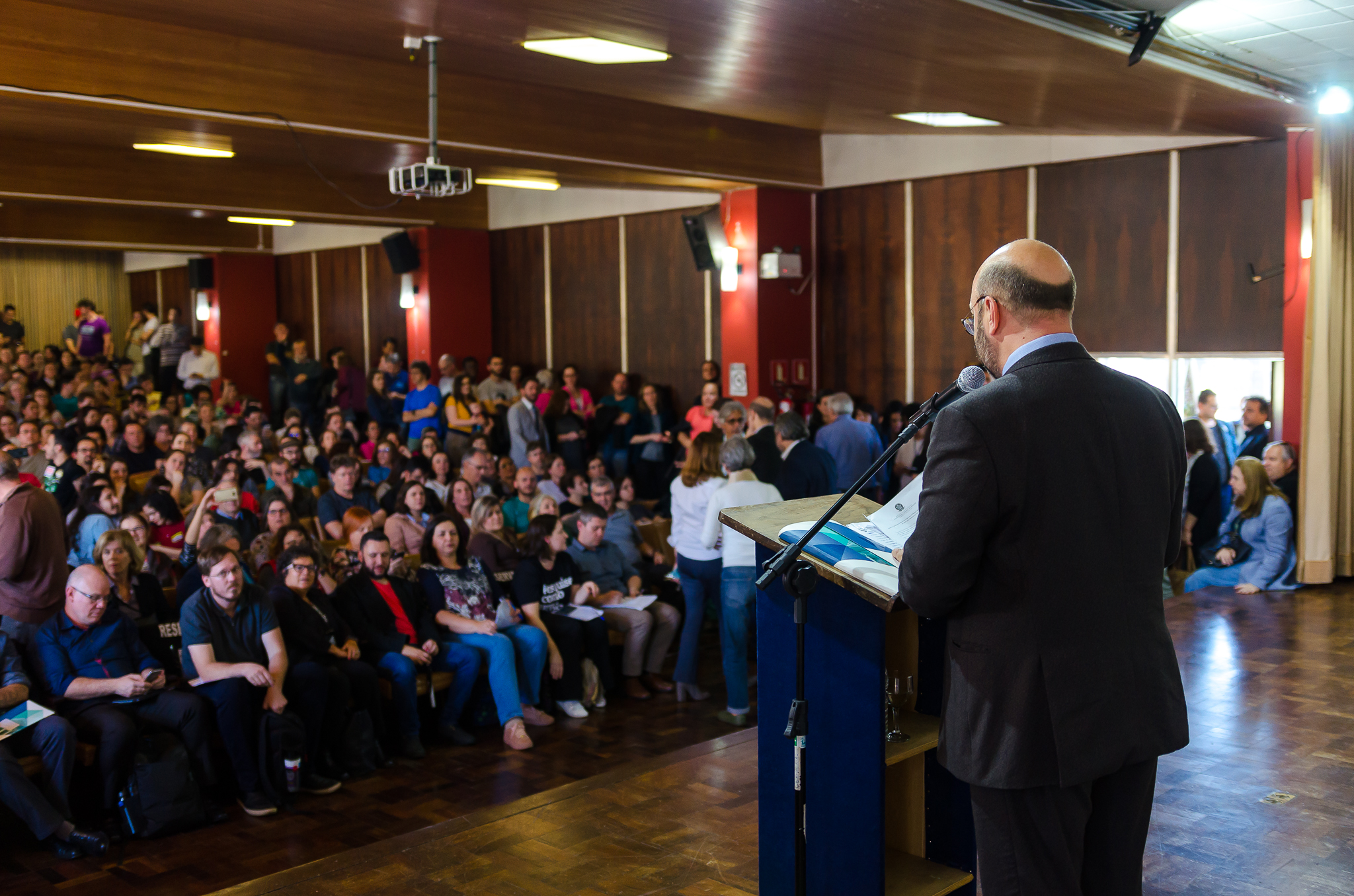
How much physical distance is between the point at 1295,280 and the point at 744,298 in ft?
14.4

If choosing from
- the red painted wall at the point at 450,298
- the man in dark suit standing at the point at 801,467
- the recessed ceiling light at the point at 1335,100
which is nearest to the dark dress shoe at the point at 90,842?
the man in dark suit standing at the point at 801,467

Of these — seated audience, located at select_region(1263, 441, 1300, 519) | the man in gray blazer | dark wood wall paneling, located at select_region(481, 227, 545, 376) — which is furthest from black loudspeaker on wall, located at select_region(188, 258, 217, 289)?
seated audience, located at select_region(1263, 441, 1300, 519)

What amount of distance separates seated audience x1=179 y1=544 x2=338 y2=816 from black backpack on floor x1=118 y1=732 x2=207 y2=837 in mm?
219

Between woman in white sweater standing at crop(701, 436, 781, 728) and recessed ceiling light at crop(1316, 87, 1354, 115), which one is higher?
recessed ceiling light at crop(1316, 87, 1354, 115)

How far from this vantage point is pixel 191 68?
18.2 feet

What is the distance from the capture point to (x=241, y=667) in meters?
4.48

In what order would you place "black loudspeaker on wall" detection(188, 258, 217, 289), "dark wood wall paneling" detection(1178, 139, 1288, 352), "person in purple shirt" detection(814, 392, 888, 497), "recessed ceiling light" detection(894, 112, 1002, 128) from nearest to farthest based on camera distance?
"person in purple shirt" detection(814, 392, 888, 497)
"dark wood wall paneling" detection(1178, 139, 1288, 352)
"recessed ceiling light" detection(894, 112, 1002, 128)
"black loudspeaker on wall" detection(188, 258, 217, 289)

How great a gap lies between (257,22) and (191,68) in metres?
0.60

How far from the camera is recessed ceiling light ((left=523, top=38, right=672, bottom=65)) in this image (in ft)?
17.4

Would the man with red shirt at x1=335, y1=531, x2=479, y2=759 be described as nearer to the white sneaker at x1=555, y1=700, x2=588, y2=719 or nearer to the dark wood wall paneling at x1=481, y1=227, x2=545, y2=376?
the white sneaker at x1=555, y1=700, x2=588, y2=719

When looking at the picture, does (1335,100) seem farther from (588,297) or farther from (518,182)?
(588,297)

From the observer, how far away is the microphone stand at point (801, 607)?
6.31 feet

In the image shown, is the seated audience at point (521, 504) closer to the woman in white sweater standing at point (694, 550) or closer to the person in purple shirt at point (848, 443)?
the woman in white sweater standing at point (694, 550)

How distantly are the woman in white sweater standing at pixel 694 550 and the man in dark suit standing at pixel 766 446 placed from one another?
1.73 ft
